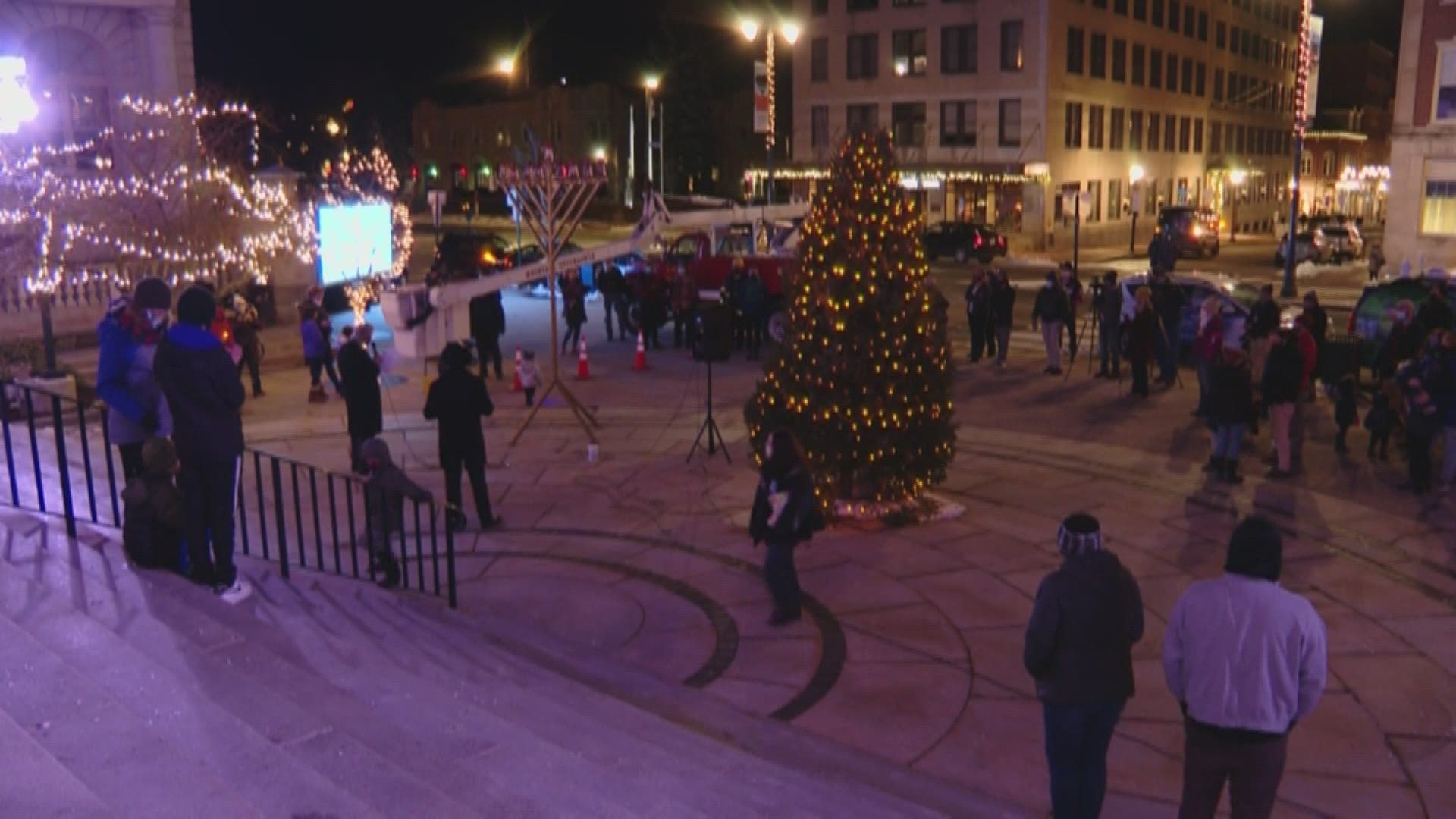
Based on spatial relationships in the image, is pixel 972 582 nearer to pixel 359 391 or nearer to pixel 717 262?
pixel 359 391

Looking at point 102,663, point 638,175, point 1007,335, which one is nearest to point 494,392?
point 1007,335

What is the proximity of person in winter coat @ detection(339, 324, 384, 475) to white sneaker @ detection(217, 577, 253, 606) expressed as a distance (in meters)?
4.16

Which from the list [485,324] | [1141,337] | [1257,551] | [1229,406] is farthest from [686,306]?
[1257,551]

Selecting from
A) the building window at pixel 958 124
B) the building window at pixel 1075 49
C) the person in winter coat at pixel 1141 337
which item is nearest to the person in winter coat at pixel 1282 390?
the person in winter coat at pixel 1141 337

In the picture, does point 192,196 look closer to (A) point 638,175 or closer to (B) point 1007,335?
(B) point 1007,335

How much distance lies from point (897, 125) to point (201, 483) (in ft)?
152

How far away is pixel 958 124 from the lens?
48625mm

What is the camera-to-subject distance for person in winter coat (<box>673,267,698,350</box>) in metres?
20.9

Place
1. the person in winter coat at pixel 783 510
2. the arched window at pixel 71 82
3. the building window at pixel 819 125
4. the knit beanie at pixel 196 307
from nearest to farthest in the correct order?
the knit beanie at pixel 196 307
the person in winter coat at pixel 783 510
the arched window at pixel 71 82
the building window at pixel 819 125

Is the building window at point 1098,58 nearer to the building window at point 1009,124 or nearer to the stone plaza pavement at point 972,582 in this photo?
the building window at point 1009,124

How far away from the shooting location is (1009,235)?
156ft

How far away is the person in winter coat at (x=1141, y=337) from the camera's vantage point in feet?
51.7

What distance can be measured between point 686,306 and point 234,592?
14777mm

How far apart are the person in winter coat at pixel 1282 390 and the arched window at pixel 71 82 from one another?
76.2 ft
